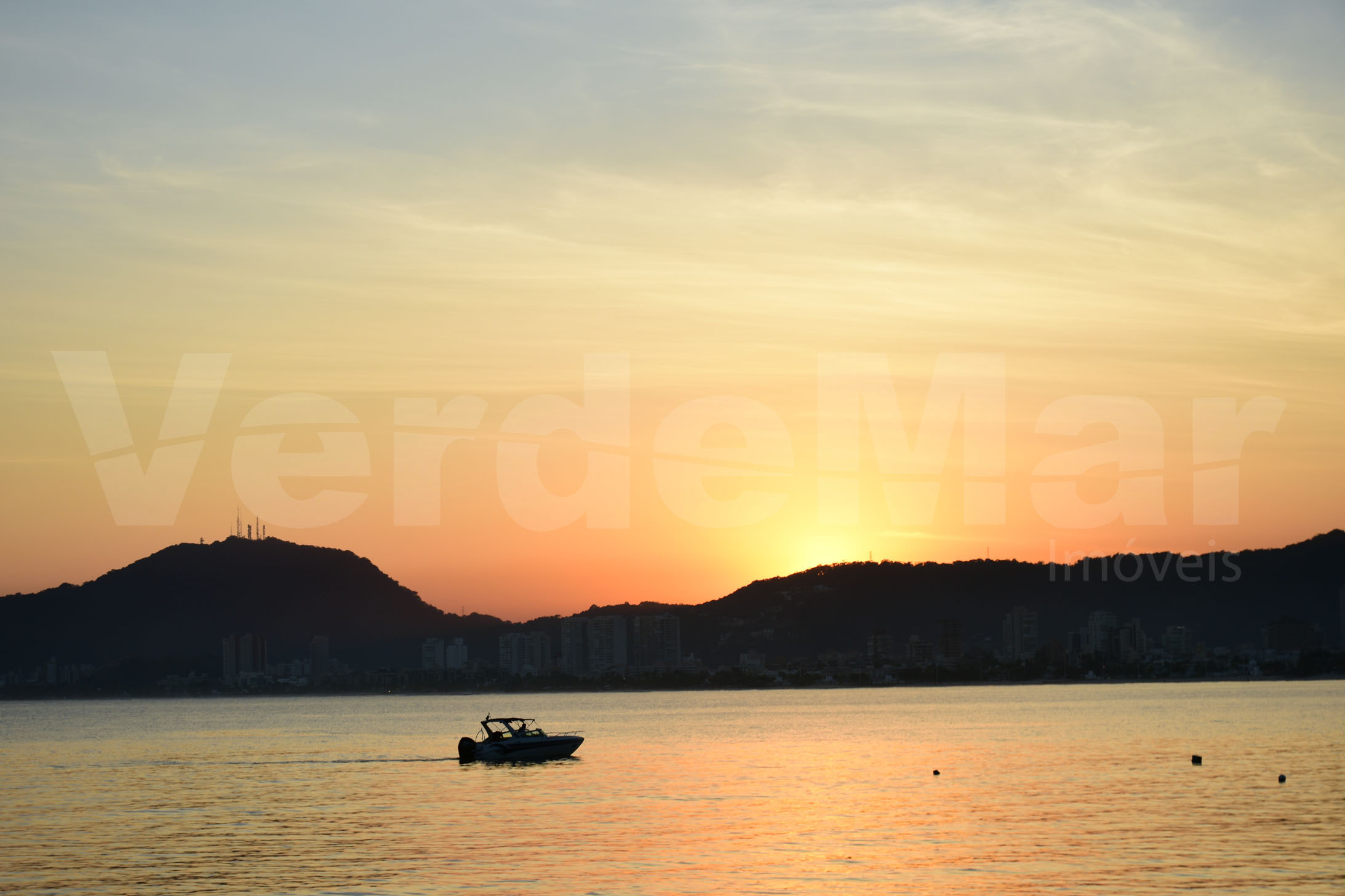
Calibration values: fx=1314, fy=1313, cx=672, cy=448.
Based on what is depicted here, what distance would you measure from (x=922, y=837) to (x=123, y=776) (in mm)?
83533

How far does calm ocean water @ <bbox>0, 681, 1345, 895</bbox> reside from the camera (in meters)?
57.0

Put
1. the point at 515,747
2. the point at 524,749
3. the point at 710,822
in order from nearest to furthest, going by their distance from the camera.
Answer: the point at 710,822 → the point at 515,747 → the point at 524,749

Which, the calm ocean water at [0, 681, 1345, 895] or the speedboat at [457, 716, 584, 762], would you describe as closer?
the calm ocean water at [0, 681, 1345, 895]

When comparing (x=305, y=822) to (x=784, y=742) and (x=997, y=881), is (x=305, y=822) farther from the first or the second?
(x=784, y=742)

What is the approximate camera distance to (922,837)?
68.2m

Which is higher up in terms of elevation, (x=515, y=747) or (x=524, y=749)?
(x=515, y=747)

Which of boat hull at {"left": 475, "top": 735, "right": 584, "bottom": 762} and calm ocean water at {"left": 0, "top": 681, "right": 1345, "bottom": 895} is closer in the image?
calm ocean water at {"left": 0, "top": 681, "right": 1345, "bottom": 895}

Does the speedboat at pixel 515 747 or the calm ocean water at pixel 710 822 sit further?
the speedboat at pixel 515 747

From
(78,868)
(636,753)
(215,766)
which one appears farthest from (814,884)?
(215,766)

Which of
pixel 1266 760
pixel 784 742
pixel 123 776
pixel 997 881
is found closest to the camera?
pixel 997 881

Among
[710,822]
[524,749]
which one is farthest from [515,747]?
[710,822]

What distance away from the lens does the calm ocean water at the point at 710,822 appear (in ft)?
187

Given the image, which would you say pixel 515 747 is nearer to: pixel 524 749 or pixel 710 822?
pixel 524 749

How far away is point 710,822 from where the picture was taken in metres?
75.9
